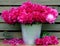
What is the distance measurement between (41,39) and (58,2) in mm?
317

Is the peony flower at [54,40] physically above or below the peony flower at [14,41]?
above

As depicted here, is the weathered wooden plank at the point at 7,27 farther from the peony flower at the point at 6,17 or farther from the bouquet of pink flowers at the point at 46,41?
the bouquet of pink flowers at the point at 46,41

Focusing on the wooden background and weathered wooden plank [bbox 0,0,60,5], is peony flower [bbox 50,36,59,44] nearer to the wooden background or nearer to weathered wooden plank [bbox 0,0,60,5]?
the wooden background

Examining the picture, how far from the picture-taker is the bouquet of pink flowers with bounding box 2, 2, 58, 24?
1492 millimetres

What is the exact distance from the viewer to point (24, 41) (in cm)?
158

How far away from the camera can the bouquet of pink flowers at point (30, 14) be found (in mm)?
1492

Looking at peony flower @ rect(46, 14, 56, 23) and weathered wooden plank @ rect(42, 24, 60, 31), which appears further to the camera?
weathered wooden plank @ rect(42, 24, 60, 31)

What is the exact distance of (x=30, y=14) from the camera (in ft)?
4.89

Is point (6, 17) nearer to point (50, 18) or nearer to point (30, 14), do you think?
point (30, 14)

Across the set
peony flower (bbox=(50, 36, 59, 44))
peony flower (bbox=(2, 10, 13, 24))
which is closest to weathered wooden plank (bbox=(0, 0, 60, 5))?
peony flower (bbox=(2, 10, 13, 24))

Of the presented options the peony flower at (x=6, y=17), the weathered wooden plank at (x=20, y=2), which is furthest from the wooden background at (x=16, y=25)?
the peony flower at (x=6, y=17)

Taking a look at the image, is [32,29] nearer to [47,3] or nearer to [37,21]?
[37,21]

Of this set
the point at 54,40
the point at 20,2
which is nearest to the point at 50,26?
the point at 54,40

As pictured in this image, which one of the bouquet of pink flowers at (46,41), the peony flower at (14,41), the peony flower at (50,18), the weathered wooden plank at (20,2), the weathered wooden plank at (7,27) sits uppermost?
the weathered wooden plank at (20,2)
